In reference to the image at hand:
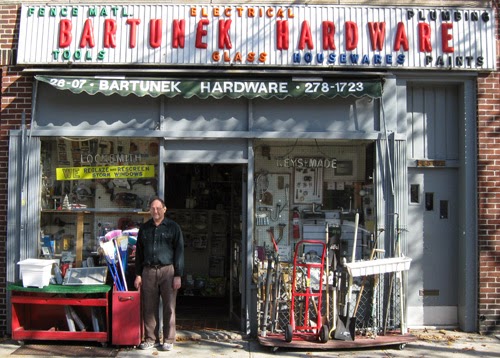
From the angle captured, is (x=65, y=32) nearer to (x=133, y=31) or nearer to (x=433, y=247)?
(x=133, y=31)

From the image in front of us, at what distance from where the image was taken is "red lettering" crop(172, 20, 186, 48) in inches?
283

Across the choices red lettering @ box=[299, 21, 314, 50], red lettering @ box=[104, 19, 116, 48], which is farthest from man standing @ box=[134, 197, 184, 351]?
red lettering @ box=[299, 21, 314, 50]

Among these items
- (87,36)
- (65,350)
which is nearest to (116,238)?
(65,350)

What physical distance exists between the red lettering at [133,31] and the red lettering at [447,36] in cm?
408

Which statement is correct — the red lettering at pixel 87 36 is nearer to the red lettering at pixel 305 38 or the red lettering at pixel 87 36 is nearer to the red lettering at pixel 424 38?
the red lettering at pixel 305 38

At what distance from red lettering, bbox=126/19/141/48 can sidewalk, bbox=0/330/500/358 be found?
3896 mm

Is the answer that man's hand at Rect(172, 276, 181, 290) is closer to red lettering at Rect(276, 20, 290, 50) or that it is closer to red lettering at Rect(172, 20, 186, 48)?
red lettering at Rect(172, 20, 186, 48)

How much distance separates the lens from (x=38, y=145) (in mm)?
7238

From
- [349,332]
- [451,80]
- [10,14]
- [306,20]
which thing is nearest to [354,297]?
[349,332]

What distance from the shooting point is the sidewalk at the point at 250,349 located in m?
6.38

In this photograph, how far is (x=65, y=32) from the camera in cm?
722

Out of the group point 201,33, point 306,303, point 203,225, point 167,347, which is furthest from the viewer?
point 203,225

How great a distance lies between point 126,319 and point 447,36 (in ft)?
18.2

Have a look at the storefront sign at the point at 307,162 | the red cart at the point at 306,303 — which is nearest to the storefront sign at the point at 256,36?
the storefront sign at the point at 307,162
